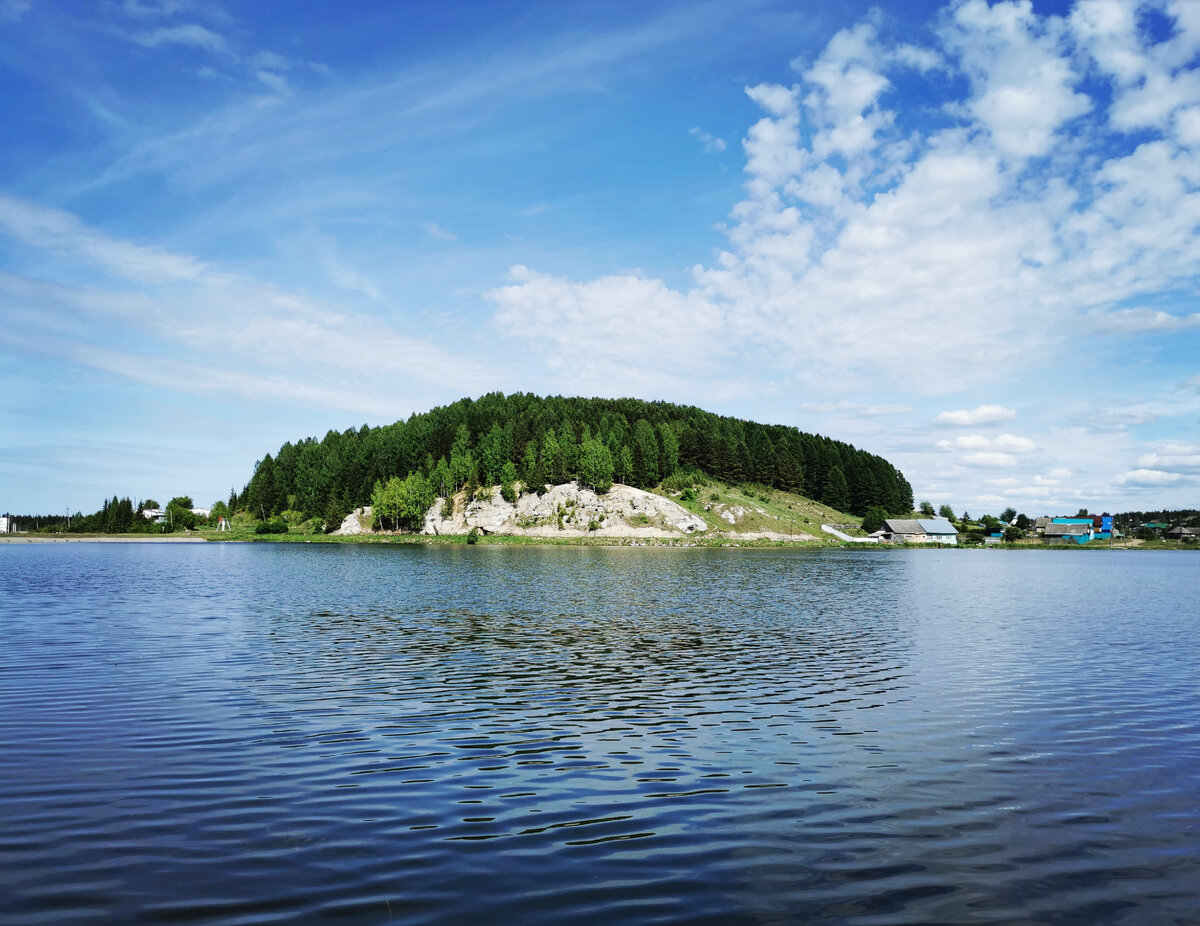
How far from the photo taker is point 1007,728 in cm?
2159

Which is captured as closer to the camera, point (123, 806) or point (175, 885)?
point (175, 885)

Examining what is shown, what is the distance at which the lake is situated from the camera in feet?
35.6

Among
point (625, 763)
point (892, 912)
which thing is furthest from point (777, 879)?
point (625, 763)

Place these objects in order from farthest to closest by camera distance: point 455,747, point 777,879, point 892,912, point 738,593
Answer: point 738,593
point 455,747
point 777,879
point 892,912

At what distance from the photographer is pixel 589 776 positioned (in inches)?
647

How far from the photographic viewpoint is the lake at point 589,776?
35.6ft

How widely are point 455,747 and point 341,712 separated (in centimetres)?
534

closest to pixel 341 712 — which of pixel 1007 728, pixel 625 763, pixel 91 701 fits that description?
pixel 91 701

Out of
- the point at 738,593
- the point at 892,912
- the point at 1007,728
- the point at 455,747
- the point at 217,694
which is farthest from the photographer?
the point at 738,593

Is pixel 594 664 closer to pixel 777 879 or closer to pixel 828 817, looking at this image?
pixel 828 817

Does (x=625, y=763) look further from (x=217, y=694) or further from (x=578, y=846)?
(x=217, y=694)

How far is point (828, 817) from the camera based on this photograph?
14.1m

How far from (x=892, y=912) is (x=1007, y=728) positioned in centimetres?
1364

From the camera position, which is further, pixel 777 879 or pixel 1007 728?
pixel 1007 728
